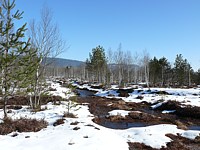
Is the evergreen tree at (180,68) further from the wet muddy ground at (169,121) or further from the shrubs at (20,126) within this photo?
the shrubs at (20,126)

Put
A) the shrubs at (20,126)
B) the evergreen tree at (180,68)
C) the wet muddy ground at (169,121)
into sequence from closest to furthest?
1. the wet muddy ground at (169,121)
2. the shrubs at (20,126)
3. the evergreen tree at (180,68)

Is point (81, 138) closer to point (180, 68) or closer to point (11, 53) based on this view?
point (11, 53)

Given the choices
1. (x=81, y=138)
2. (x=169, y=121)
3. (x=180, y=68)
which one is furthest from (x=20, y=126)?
(x=180, y=68)

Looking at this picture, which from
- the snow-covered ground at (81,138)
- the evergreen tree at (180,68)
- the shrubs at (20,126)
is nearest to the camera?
the snow-covered ground at (81,138)

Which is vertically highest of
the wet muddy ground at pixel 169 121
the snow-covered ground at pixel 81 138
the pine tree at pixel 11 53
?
the pine tree at pixel 11 53

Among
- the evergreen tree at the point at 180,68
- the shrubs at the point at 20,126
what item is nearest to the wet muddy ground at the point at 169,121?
the shrubs at the point at 20,126

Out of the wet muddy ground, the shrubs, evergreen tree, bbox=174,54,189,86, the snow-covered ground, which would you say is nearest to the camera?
the snow-covered ground

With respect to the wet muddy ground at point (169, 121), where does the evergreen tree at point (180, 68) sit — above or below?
above

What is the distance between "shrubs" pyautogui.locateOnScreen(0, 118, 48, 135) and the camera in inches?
387

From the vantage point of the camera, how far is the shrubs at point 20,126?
A: 983 cm

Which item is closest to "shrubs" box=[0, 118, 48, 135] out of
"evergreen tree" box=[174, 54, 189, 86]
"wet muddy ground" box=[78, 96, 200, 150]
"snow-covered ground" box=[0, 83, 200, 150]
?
"snow-covered ground" box=[0, 83, 200, 150]

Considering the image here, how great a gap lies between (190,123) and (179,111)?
336 centimetres

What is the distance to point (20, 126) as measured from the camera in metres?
10.3

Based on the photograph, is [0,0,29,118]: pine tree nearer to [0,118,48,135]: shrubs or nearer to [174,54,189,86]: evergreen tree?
[0,118,48,135]: shrubs
